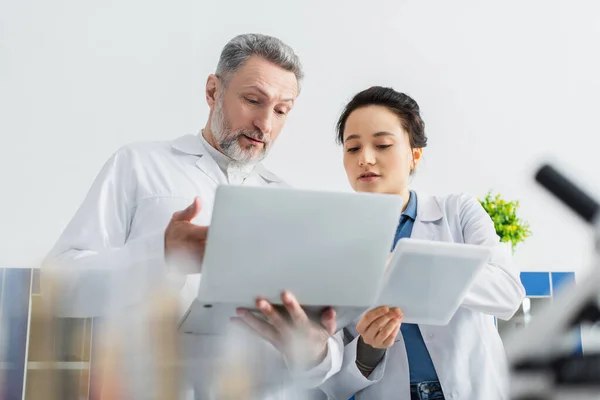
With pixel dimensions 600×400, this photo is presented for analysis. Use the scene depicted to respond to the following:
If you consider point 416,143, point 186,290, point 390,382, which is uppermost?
point 416,143

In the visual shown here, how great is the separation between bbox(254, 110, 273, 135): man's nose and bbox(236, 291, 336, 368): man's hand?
1.78ft

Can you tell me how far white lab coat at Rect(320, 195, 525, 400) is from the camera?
1.33 meters

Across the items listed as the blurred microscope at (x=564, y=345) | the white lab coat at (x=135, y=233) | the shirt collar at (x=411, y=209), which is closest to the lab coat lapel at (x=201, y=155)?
the white lab coat at (x=135, y=233)

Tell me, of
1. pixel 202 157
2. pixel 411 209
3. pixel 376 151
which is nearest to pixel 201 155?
pixel 202 157

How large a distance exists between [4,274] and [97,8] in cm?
173

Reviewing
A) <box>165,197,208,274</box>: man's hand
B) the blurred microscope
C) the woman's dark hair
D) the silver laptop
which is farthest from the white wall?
the blurred microscope

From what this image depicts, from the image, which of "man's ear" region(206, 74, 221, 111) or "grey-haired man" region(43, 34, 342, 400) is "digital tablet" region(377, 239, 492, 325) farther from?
"man's ear" region(206, 74, 221, 111)

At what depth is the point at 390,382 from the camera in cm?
134

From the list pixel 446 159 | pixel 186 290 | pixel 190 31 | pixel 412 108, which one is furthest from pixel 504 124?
pixel 186 290

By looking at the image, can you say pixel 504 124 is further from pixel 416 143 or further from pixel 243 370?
pixel 243 370

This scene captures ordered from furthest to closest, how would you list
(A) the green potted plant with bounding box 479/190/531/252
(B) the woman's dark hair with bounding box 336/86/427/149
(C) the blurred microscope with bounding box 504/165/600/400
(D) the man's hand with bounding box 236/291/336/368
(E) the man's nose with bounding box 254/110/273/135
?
1. (A) the green potted plant with bounding box 479/190/531/252
2. (B) the woman's dark hair with bounding box 336/86/427/149
3. (E) the man's nose with bounding box 254/110/273/135
4. (D) the man's hand with bounding box 236/291/336/368
5. (C) the blurred microscope with bounding box 504/165/600/400

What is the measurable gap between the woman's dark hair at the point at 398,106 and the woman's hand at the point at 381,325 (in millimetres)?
597

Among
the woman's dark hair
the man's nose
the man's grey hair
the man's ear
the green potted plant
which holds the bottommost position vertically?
the green potted plant

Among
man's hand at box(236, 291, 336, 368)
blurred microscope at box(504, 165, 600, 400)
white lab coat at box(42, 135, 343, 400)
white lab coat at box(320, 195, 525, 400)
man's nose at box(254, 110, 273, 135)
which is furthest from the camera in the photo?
man's nose at box(254, 110, 273, 135)
